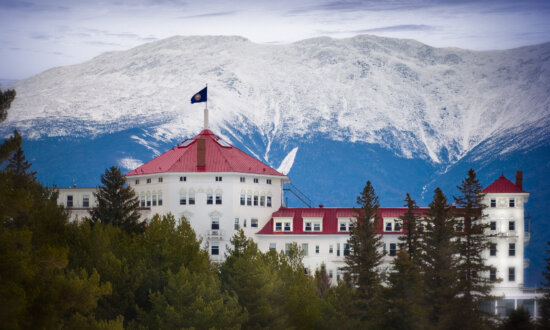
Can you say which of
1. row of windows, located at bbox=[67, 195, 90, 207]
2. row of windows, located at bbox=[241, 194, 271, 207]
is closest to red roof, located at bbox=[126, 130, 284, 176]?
row of windows, located at bbox=[241, 194, 271, 207]

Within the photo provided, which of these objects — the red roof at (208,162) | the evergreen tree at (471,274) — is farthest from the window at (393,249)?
the red roof at (208,162)

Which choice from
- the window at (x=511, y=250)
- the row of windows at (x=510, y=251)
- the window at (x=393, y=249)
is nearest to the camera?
the window at (x=393, y=249)

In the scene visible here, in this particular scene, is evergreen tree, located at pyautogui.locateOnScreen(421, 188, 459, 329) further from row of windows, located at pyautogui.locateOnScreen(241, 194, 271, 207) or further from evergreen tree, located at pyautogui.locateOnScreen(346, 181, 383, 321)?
row of windows, located at pyautogui.locateOnScreen(241, 194, 271, 207)

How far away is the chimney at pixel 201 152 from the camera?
150 metres

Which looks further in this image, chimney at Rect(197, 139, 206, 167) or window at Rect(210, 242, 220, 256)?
chimney at Rect(197, 139, 206, 167)

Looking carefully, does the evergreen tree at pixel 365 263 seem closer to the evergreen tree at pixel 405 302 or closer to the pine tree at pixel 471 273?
the evergreen tree at pixel 405 302

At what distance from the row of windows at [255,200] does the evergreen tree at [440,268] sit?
40899 mm

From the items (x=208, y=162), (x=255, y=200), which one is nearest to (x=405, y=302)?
(x=255, y=200)

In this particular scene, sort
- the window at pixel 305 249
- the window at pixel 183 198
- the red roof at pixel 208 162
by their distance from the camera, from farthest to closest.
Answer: the red roof at pixel 208 162 → the window at pixel 183 198 → the window at pixel 305 249

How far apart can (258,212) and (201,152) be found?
11.7m

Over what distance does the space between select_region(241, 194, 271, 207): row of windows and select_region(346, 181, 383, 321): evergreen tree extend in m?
26.7

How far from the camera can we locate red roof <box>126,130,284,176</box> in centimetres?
14950

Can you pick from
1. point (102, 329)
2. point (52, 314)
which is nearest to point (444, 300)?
point (102, 329)

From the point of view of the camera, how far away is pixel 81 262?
85500 mm
